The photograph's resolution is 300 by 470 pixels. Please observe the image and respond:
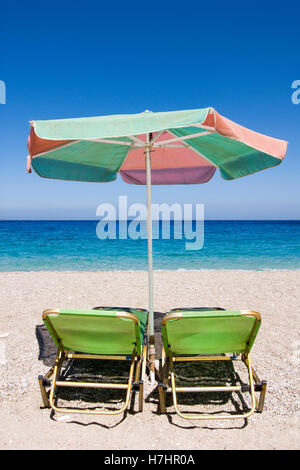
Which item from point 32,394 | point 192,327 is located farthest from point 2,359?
point 192,327

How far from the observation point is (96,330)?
2.45 meters

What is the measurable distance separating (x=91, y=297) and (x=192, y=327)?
405cm

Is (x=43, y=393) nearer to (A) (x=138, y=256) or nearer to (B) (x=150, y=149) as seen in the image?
(B) (x=150, y=149)

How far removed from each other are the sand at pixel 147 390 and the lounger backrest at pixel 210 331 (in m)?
0.52

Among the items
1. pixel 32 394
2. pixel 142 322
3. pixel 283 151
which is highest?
pixel 283 151

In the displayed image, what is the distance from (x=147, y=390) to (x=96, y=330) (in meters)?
0.87

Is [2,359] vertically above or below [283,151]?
below

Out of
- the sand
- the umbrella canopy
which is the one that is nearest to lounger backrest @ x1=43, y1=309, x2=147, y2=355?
the sand

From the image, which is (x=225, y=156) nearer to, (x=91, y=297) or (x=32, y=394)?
(x=32, y=394)

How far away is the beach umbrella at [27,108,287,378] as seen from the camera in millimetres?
2104

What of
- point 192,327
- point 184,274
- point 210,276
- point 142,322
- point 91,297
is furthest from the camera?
point 184,274

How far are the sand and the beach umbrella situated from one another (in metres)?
1.07

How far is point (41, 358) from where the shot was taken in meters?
3.46
